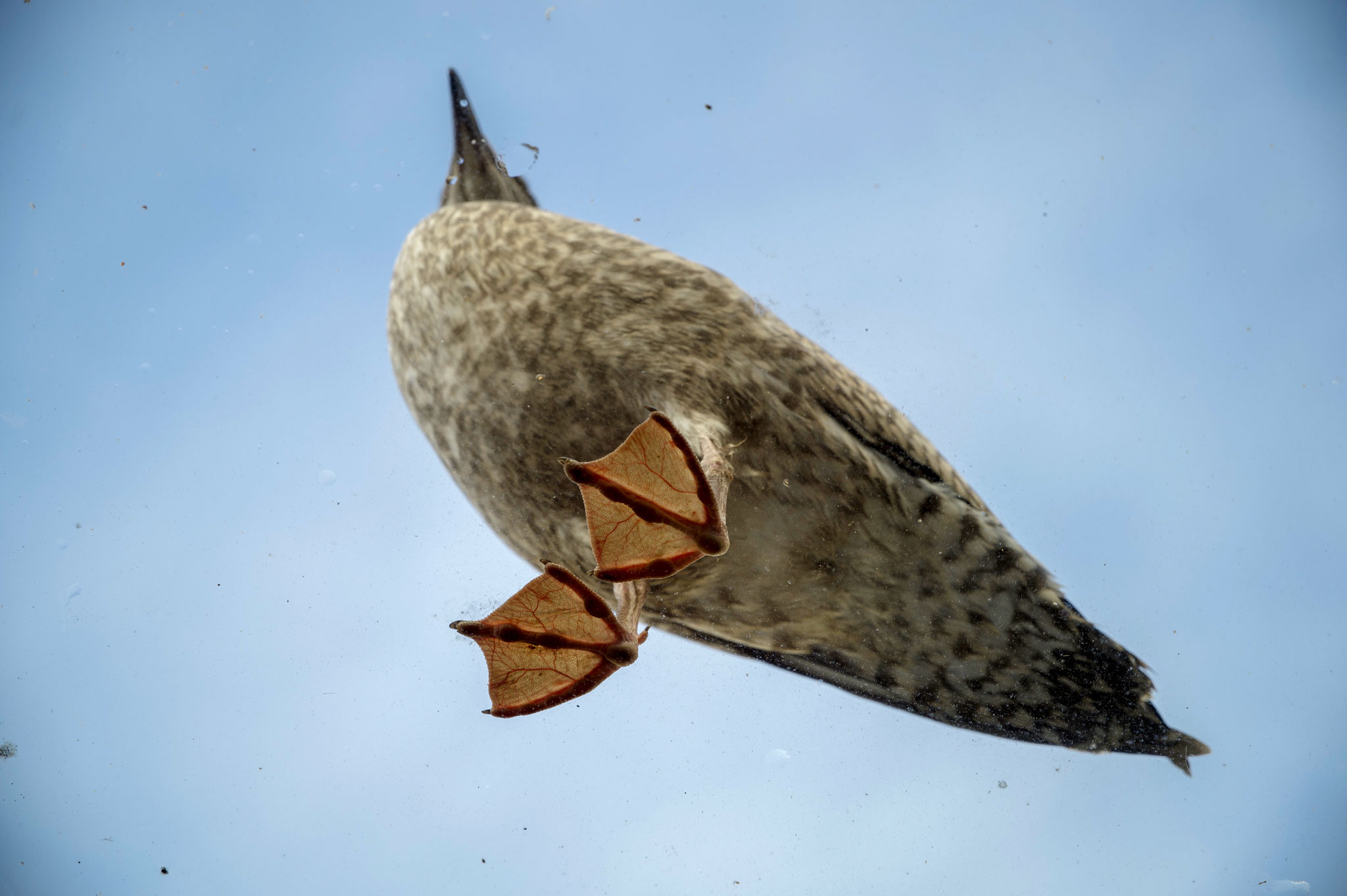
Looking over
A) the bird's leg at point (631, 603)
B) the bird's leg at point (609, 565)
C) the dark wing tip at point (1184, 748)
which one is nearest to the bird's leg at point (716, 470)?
the bird's leg at point (609, 565)

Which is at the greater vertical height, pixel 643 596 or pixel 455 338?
pixel 455 338

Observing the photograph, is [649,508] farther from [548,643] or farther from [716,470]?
[548,643]

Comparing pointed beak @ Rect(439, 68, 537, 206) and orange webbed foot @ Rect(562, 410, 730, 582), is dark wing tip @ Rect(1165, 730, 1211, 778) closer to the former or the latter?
orange webbed foot @ Rect(562, 410, 730, 582)

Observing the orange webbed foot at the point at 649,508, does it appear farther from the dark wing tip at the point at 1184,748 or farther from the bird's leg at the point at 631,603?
the dark wing tip at the point at 1184,748

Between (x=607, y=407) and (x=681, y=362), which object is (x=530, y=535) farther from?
(x=681, y=362)

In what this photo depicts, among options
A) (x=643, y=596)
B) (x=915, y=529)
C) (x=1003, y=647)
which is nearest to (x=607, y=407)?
(x=643, y=596)

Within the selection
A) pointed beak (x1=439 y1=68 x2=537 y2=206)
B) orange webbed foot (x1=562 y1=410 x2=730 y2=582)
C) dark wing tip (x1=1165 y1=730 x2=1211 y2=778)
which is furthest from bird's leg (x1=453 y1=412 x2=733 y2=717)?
pointed beak (x1=439 y1=68 x2=537 y2=206)
